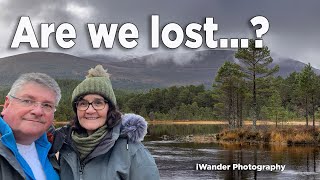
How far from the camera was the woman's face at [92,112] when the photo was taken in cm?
326

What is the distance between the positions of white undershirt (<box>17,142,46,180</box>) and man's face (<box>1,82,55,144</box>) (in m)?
0.04

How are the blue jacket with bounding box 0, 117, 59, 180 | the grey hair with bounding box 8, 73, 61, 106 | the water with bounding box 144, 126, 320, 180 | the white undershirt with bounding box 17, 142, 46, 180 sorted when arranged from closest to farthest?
the blue jacket with bounding box 0, 117, 59, 180, the white undershirt with bounding box 17, 142, 46, 180, the grey hair with bounding box 8, 73, 61, 106, the water with bounding box 144, 126, 320, 180

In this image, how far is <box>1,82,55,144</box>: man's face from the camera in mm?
2857

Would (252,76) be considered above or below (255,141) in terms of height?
above

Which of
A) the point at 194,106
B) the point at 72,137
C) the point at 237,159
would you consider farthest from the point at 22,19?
the point at 194,106

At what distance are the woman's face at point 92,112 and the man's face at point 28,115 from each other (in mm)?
347

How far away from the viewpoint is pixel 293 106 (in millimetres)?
90500

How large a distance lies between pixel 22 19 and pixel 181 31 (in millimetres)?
8679

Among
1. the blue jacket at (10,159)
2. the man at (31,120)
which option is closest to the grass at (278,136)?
the man at (31,120)

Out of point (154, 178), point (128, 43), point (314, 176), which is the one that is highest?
point (128, 43)

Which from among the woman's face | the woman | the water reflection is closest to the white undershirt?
the woman

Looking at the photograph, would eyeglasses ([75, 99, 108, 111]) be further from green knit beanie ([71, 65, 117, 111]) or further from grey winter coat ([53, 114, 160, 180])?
grey winter coat ([53, 114, 160, 180])

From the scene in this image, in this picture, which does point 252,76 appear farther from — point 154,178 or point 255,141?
point 154,178

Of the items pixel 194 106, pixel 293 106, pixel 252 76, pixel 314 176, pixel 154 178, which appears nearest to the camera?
pixel 154 178
